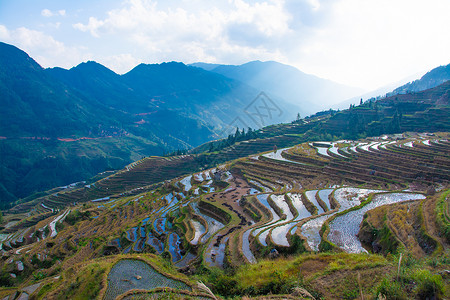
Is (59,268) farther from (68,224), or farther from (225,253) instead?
(68,224)

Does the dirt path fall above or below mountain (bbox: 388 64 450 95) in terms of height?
below

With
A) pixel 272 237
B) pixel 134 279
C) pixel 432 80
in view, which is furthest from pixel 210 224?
pixel 432 80

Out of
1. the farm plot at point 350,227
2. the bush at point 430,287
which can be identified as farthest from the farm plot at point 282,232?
the bush at point 430,287

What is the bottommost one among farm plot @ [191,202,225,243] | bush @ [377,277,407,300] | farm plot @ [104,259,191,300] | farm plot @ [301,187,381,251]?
farm plot @ [191,202,225,243]

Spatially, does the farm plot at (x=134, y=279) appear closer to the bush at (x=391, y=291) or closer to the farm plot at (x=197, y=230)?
the bush at (x=391, y=291)

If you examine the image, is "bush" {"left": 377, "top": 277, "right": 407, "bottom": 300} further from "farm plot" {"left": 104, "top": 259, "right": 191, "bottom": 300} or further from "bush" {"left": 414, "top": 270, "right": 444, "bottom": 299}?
"farm plot" {"left": 104, "top": 259, "right": 191, "bottom": 300}

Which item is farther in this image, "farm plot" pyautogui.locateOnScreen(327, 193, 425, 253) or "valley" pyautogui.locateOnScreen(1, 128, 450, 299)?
"farm plot" pyautogui.locateOnScreen(327, 193, 425, 253)

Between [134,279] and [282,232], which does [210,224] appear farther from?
[134,279]

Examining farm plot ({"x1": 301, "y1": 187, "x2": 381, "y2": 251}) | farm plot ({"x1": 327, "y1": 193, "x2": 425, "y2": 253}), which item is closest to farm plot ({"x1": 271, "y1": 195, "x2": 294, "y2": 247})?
farm plot ({"x1": 301, "y1": 187, "x2": 381, "y2": 251})

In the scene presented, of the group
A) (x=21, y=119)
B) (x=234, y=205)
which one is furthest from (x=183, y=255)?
(x=21, y=119)
